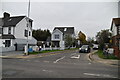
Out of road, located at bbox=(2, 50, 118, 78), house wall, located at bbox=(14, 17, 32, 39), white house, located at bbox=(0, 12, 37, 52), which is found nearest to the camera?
road, located at bbox=(2, 50, 118, 78)

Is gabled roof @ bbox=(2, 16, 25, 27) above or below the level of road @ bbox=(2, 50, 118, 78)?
above

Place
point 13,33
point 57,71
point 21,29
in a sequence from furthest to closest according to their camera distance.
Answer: point 21,29 → point 13,33 → point 57,71

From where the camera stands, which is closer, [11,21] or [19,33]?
[19,33]

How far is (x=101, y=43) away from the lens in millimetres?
31031

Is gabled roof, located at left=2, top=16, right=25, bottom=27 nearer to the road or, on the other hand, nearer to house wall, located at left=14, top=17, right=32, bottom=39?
house wall, located at left=14, top=17, right=32, bottom=39

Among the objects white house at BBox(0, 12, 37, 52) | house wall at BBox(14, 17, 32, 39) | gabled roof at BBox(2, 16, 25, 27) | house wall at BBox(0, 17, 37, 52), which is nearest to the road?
white house at BBox(0, 12, 37, 52)

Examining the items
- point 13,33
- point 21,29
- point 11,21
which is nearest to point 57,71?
point 13,33

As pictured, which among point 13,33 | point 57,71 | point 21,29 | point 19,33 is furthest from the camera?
point 21,29

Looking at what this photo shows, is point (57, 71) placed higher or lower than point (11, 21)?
lower

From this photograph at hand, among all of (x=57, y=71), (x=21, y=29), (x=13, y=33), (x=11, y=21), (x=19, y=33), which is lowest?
(x=57, y=71)

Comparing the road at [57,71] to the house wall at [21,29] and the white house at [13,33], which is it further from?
the house wall at [21,29]

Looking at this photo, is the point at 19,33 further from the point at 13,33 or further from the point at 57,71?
the point at 57,71

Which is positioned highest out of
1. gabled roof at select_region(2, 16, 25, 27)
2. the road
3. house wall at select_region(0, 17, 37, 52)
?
gabled roof at select_region(2, 16, 25, 27)

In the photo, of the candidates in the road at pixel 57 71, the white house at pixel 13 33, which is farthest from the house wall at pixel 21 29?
the road at pixel 57 71
